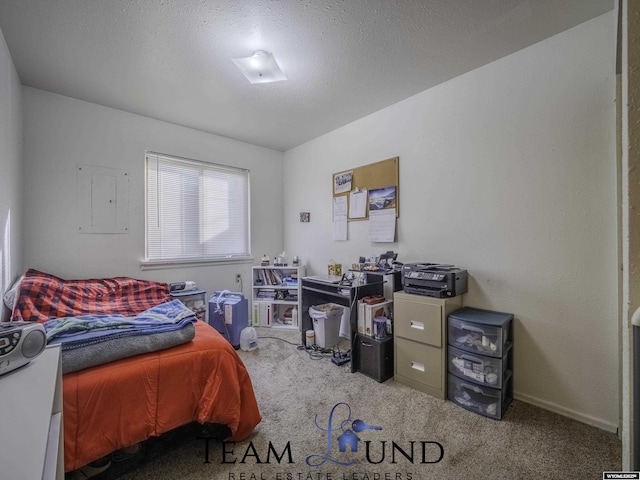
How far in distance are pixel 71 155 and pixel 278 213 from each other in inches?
92.2

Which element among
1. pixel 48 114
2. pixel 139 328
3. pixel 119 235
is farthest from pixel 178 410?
pixel 48 114

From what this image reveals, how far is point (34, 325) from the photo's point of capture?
3.15 ft

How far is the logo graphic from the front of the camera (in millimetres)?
1425

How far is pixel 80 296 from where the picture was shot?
228cm

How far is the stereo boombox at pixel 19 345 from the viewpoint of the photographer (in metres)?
0.85

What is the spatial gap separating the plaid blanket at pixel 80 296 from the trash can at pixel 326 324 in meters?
1.45

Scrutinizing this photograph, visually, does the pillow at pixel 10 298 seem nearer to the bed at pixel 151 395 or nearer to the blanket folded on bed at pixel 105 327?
the bed at pixel 151 395

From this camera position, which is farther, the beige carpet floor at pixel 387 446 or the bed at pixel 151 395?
the beige carpet floor at pixel 387 446

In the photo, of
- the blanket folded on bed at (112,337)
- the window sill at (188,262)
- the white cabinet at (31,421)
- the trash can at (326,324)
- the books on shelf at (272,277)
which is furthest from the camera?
the books on shelf at (272,277)

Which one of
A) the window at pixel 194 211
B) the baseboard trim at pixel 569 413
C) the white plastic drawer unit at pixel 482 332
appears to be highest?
the window at pixel 194 211

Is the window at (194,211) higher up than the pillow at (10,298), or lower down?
higher up

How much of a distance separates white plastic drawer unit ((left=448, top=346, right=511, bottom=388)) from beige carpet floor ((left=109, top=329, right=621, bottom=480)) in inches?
8.9

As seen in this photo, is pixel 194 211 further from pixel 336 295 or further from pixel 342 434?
pixel 342 434

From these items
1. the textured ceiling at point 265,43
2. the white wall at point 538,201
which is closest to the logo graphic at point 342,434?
the white wall at point 538,201
